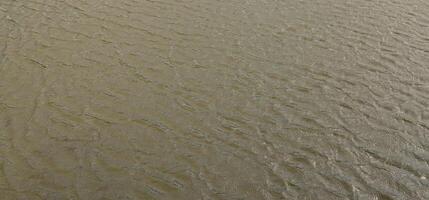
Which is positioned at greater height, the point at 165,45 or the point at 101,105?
the point at 165,45

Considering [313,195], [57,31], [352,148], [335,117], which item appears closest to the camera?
[313,195]

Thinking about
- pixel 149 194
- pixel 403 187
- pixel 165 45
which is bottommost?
Result: pixel 149 194

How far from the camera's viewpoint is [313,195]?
5.19 meters

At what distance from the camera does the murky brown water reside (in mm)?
5410

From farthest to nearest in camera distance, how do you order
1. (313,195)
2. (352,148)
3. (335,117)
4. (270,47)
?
(270,47) < (335,117) < (352,148) < (313,195)

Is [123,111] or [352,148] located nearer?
[352,148]

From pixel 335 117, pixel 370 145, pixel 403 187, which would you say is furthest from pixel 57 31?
pixel 403 187

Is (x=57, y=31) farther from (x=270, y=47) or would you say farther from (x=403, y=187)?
(x=403, y=187)

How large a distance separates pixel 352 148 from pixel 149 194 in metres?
2.77

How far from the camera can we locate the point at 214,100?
679 cm

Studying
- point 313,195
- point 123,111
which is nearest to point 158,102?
point 123,111

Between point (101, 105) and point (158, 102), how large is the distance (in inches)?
34.7

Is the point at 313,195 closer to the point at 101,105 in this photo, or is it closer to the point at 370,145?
the point at 370,145

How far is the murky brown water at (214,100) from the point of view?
17.7ft
